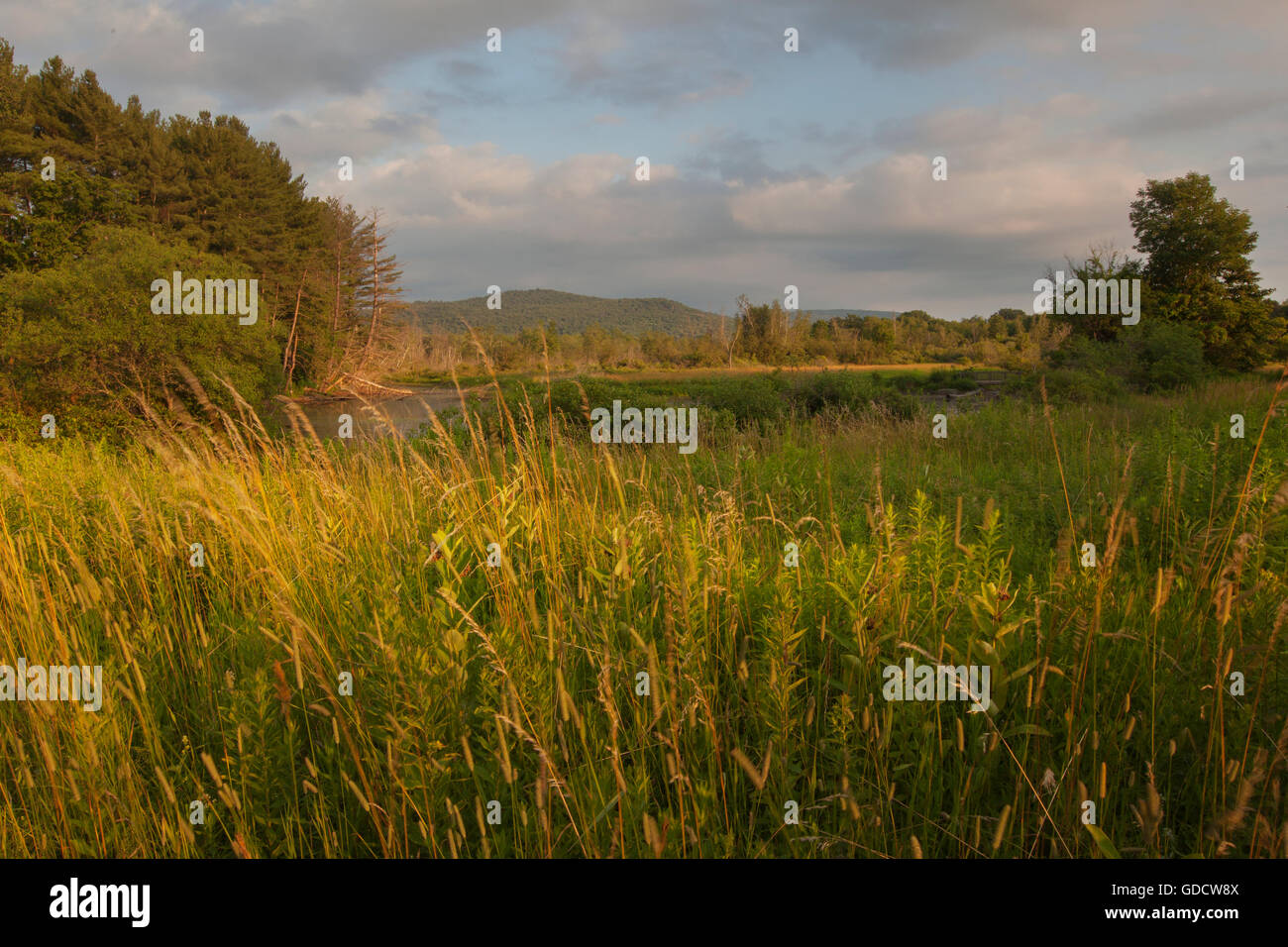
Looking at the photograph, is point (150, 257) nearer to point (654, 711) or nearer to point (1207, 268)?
point (654, 711)

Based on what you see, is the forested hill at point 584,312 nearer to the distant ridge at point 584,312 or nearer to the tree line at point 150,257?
the distant ridge at point 584,312

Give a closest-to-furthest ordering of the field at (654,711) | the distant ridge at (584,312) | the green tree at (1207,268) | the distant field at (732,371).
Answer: the field at (654,711) < the distant field at (732,371) < the green tree at (1207,268) < the distant ridge at (584,312)

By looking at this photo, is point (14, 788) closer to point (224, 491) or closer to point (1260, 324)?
point (224, 491)

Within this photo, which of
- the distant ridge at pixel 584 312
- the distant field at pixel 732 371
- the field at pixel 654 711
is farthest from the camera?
the distant ridge at pixel 584 312

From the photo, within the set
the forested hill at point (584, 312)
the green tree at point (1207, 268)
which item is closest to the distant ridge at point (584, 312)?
the forested hill at point (584, 312)

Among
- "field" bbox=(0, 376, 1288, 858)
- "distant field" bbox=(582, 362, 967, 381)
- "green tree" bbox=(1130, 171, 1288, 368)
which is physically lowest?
"field" bbox=(0, 376, 1288, 858)

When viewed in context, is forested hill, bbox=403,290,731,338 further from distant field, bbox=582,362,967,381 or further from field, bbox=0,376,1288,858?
field, bbox=0,376,1288,858

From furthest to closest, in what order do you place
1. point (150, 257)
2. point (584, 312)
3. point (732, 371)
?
point (584, 312)
point (732, 371)
point (150, 257)

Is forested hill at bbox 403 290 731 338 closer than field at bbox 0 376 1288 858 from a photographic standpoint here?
No

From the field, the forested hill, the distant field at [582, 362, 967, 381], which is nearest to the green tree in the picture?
the distant field at [582, 362, 967, 381]

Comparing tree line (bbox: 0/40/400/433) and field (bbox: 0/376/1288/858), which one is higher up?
tree line (bbox: 0/40/400/433)

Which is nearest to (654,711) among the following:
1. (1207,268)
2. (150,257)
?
(150,257)

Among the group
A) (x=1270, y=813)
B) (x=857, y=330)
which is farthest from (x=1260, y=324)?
(x=1270, y=813)

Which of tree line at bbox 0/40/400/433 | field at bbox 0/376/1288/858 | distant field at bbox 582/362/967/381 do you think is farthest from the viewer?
distant field at bbox 582/362/967/381
